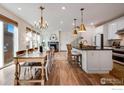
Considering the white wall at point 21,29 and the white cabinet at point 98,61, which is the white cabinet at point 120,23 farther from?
the white wall at point 21,29

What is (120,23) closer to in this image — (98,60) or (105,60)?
(105,60)

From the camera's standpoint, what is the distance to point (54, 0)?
1.86 meters

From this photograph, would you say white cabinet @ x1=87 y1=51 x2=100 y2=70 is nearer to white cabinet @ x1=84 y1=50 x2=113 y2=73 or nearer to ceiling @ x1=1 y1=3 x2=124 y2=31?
white cabinet @ x1=84 y1=50 x2=113 y2=73

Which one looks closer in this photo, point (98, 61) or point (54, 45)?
point (98, 61)

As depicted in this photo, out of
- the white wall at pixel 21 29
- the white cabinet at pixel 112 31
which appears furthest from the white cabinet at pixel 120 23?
the white wall at pixel 21 29

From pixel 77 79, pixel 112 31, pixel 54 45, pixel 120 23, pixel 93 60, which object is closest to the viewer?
pixel 77 79

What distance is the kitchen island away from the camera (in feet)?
16.4

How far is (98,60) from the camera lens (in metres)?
5.02

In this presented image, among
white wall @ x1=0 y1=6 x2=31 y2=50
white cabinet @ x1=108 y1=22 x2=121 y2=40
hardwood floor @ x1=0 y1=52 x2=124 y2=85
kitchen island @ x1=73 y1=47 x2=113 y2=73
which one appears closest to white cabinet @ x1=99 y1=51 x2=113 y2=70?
kitchen island @ x1=73 y1=47 x2=113 y2=73

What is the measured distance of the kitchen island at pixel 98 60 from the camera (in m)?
5.01

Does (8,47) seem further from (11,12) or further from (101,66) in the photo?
(101,66)

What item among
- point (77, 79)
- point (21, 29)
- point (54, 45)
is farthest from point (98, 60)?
point (54, 45)

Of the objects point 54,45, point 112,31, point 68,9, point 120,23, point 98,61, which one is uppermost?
point 68,9
